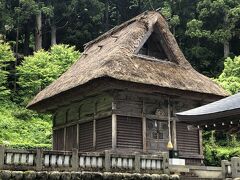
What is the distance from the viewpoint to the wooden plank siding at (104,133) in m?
20.9

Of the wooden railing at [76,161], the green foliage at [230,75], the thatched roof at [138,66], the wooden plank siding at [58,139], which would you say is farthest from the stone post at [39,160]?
the green foliage at [230,75]

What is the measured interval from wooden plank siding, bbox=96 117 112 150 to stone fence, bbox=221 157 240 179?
6532mm

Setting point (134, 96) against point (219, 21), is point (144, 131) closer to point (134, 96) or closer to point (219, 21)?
point (134, 96)

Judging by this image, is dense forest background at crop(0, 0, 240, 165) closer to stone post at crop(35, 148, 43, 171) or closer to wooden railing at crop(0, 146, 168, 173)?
wooden railing at crop(0, 146, 168, 173)

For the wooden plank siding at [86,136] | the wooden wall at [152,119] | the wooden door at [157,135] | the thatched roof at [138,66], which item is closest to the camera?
the thatched roof at [138,66]

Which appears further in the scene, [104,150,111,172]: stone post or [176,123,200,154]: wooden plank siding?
[176,123,200,154]: wooden plank siding

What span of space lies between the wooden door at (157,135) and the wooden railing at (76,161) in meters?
4.48

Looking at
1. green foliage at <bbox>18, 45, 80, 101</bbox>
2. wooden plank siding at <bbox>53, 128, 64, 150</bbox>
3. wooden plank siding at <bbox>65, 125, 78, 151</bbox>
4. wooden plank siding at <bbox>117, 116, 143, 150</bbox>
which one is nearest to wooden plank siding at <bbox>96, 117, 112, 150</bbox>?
wooden plank siding at <bbox>117, 116, 143, 150</bbox>

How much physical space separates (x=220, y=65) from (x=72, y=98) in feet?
78.9

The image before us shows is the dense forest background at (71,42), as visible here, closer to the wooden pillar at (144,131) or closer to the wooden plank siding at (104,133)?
the wooden plank siding at (104,133)

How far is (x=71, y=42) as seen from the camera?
50.5 meters

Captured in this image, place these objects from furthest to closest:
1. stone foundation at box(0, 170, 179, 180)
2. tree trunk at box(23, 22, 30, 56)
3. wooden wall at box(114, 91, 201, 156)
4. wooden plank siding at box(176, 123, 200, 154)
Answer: tree trunk at box(23, 22, 30, 56)
wooden plank siding at box(176, 123, 200, 154)
wooden wall at box(114, 91, 201, 156)
stone foundation at box(0, 170, 179, 180)

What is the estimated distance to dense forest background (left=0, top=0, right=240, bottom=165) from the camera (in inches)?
1341

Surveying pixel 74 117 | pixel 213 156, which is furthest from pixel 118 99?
pixel 213 156
